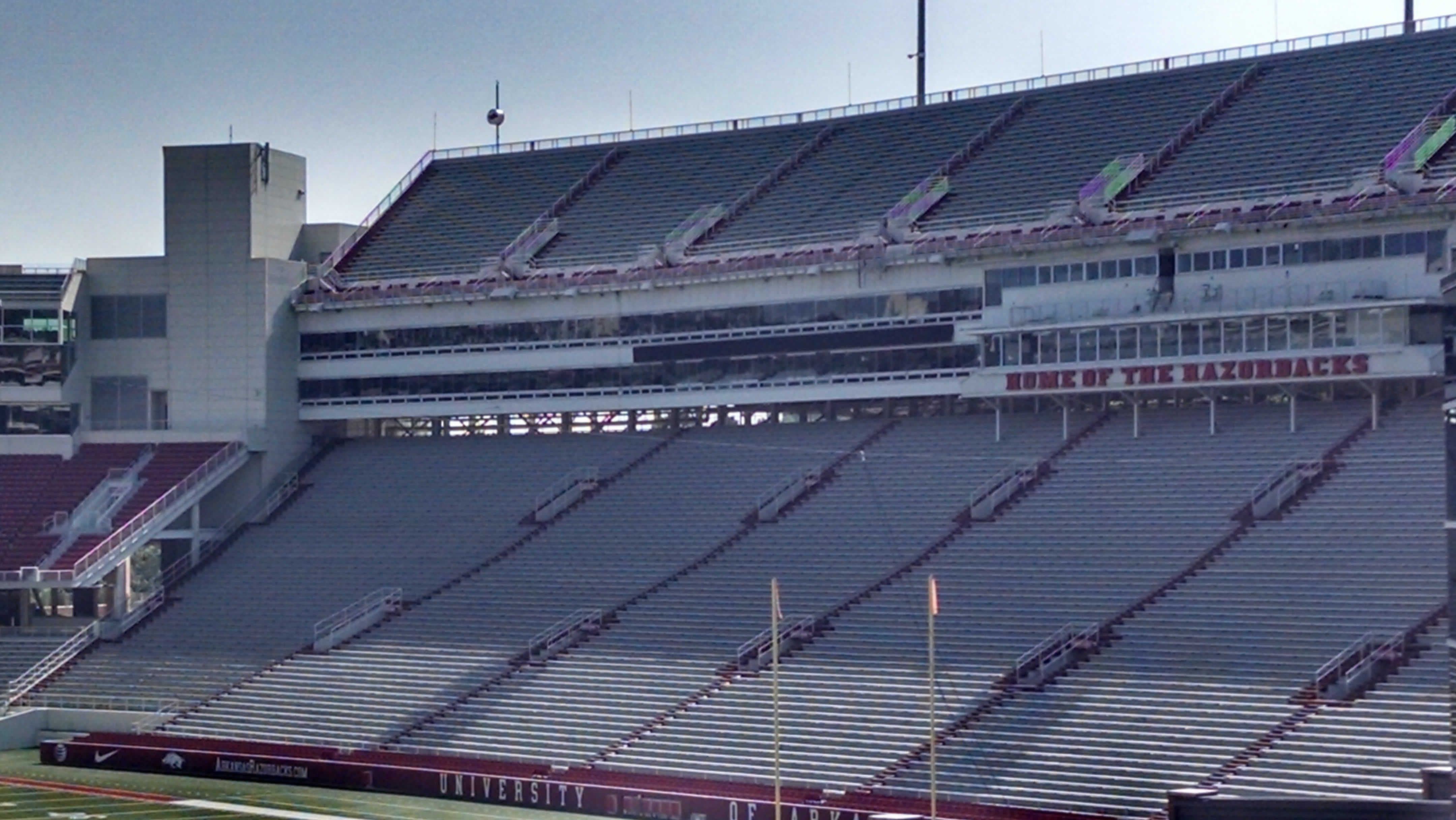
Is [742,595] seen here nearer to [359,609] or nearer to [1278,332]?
[359,609]

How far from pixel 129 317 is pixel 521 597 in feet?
56.5

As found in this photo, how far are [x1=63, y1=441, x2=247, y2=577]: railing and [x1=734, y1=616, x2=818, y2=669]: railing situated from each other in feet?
59.3

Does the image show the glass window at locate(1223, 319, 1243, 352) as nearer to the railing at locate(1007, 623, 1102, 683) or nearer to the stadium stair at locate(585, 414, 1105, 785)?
the stadium stair at locate(585, 414, 1105, 785)

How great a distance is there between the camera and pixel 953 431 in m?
50.5

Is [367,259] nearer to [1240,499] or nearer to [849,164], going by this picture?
[849,164]

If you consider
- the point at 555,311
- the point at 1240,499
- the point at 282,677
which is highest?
the point at 555,311

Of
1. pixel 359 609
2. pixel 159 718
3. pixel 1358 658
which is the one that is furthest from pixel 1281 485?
pixel 159 718

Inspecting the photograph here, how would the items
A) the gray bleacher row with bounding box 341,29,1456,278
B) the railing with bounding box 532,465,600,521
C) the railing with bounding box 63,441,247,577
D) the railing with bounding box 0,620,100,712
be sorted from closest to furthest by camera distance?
1. the gray bleacher row with bounding box 341,29,1456,278
2. the railing with bounding box 0,620,100,712
3. the railing with bounding box 532,465,600,521
4. the railing with bounding box 63,441,247,577

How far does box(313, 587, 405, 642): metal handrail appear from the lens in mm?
50656

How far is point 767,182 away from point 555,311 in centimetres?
622

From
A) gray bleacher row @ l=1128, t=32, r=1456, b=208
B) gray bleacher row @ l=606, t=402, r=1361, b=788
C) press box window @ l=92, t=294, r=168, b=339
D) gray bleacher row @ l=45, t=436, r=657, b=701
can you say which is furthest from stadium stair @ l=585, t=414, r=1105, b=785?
press box window @ l=92, t=294, r=168, b=339

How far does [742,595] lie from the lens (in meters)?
46.3

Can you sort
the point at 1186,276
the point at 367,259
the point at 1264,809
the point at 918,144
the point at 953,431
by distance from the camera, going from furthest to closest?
the point at 367,259
the point at 918,144
the point at 953,431
the point at 1186,276
the point at 1264,809

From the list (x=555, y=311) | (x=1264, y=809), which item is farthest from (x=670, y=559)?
(x=1264, y=809)
